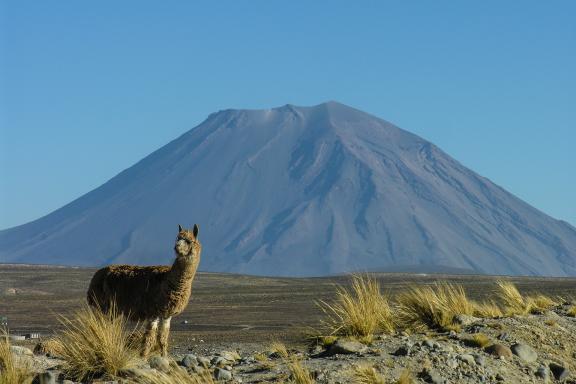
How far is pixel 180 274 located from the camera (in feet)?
43.2

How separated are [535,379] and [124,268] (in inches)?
226

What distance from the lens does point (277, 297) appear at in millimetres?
62281

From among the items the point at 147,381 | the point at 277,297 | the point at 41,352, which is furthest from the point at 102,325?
the point at 277,297

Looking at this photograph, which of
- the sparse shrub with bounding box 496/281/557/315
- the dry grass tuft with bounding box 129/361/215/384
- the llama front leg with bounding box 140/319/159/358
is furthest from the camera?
the sparse shrub with bounding box 496/281/557/315

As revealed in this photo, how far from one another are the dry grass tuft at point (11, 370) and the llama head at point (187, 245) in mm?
2319

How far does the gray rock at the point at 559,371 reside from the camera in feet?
42.9

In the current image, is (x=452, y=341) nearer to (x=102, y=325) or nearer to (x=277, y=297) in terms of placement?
(x=102, y=325)

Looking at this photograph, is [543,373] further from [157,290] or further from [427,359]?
[157,290]

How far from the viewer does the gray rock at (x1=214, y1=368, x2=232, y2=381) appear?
11.4 meters

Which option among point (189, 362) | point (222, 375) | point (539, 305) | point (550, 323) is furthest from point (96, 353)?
point (539, 305)

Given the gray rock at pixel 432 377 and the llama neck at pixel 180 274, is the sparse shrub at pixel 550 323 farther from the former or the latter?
the llama neck at pixel 180 274

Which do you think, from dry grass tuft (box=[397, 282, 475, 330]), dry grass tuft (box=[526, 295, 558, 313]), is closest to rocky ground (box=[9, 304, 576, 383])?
dry grass tuft (box=[397, 282, 475, 330])

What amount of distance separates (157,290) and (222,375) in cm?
227

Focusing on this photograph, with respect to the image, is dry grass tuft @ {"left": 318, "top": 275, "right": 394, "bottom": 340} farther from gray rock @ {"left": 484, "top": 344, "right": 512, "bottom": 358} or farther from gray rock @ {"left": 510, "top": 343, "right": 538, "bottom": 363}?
gray rock @ {"left": 510, "top": 343, "right": 538, "bottom": 363}
